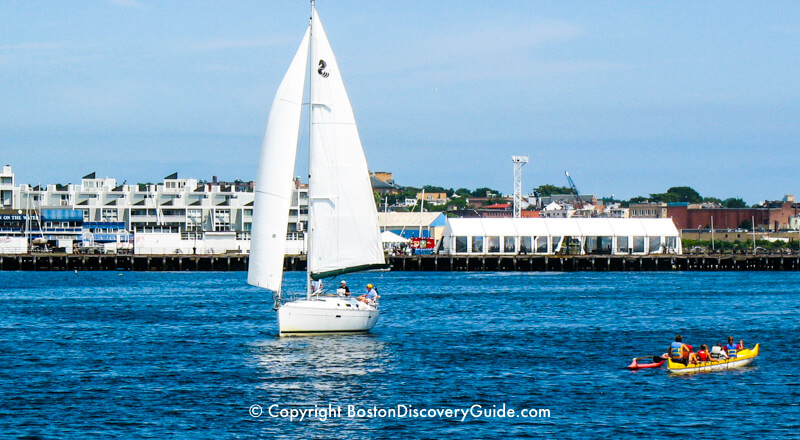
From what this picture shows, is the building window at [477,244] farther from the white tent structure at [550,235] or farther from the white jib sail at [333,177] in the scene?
the white jib sail at [333,177]

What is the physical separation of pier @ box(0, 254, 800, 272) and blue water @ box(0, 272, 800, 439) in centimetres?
6750

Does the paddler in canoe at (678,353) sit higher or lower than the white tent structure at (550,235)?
lower

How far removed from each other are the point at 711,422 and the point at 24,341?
33.1 meters

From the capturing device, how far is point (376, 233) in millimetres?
49969

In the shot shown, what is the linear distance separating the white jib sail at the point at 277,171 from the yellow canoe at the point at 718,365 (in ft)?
55.9

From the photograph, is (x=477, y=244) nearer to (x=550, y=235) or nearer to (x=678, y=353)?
(x=550, y=235)

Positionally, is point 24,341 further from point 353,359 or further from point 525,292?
point 525,292

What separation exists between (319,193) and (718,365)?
1837cm

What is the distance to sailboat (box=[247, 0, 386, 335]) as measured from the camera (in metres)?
47.8

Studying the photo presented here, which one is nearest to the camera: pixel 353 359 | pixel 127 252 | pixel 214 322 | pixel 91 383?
pixel 91 383

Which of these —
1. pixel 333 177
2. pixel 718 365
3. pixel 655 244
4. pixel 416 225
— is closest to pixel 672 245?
pixel 655 244

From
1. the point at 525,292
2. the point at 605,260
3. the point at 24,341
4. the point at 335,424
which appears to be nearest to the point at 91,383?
the point at 335,424

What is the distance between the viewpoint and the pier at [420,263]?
144125 millimetres

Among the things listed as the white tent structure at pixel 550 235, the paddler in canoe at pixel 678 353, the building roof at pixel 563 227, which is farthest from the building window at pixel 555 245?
the paddler in canoe at pixel 678 353
